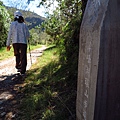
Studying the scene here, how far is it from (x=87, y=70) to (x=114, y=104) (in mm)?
420

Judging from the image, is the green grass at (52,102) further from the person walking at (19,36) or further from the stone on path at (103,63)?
→ the person walking at (19,36)

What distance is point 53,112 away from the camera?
310 centimetres

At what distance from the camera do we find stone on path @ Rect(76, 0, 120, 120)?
5.93ft

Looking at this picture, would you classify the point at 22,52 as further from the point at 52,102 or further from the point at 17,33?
the point at 52,102

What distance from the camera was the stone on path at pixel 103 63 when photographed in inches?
71.2

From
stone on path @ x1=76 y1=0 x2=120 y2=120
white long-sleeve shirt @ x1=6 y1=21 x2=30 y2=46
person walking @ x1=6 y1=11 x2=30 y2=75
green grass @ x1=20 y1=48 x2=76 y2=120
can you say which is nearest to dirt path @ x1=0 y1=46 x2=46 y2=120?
green grass @ x1=20 y1=48 x2=76 y2=120

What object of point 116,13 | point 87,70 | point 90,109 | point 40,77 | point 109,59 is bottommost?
point 40,77

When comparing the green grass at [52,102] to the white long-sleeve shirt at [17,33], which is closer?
the green grass at [52,102]

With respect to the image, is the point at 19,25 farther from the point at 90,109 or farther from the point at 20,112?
the point at 90,109

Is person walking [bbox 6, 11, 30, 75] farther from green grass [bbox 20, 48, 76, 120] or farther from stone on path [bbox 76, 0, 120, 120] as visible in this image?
stone on path [bbox 76, 0, 120, 120]

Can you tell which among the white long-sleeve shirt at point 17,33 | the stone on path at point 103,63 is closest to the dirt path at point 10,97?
the white long-sleeve shirt at point 17,33

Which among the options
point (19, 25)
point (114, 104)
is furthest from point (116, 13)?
point (19, 25)

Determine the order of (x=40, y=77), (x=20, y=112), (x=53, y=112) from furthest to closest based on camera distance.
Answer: (x=40, y=77) → (x=20, y=112) → (x=53, y=112)

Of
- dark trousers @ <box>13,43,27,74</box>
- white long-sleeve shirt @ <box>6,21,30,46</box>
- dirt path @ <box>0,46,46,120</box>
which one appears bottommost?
dirt path @ <box>0,46,46,120</box>
